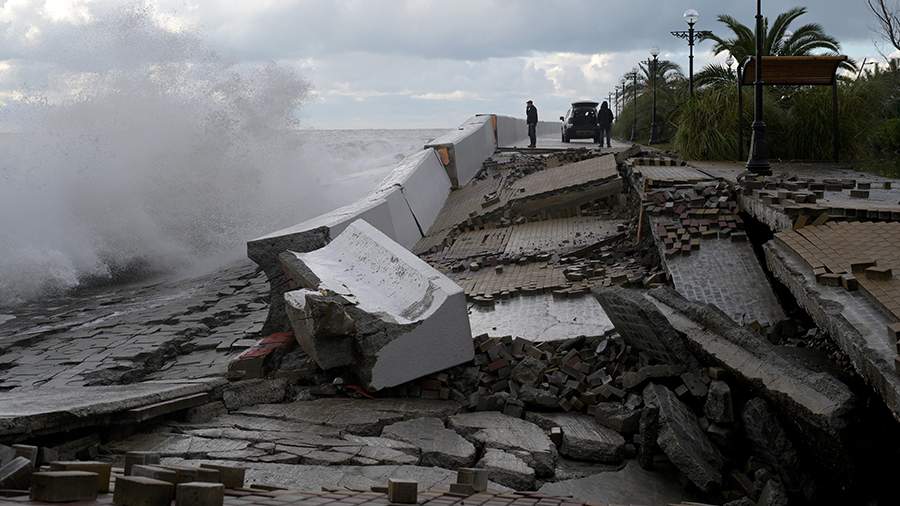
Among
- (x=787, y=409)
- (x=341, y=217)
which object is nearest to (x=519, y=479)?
(x=787, y=409)

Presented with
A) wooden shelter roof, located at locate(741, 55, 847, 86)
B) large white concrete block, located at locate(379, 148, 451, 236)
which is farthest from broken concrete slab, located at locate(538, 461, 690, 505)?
wooden shelter roof, located at locate(741, 55, 847, 86)

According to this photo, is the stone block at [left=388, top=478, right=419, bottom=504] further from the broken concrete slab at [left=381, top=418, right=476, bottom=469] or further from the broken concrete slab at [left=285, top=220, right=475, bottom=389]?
the broken concrete slab at [left=285, top=220, right=475, bottom=389]

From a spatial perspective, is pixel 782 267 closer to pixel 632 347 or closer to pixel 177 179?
pixel 632 347

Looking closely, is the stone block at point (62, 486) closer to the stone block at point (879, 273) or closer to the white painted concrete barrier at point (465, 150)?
the stone block at point (879, 273)

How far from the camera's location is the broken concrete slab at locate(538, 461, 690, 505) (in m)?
5.35

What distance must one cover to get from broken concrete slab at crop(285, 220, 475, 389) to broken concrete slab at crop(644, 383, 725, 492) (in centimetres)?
156

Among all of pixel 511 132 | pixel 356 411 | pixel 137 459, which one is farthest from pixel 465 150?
pixel 137 459

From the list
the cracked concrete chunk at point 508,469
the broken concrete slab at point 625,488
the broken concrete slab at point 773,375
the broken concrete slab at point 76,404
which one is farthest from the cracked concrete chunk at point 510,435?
the broken concrete slab at point 76,404

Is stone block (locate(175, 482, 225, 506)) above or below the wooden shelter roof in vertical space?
below

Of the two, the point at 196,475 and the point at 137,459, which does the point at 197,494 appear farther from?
the point at 137,459

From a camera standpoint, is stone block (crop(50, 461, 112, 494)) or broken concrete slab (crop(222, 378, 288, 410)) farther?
broken concrete slab (crop(222, 378, 288, 410))

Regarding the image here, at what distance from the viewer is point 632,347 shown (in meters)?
7.01

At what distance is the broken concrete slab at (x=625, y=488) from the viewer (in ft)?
17.6

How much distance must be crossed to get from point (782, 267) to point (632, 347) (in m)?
1.47
